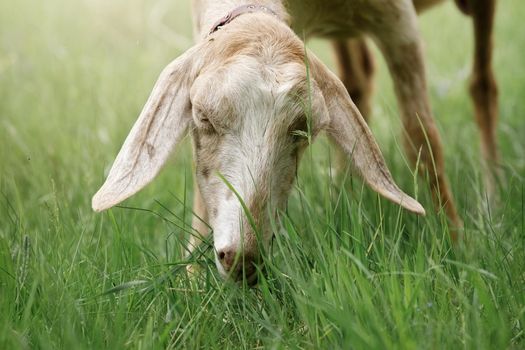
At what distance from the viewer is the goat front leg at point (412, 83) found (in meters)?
3.89

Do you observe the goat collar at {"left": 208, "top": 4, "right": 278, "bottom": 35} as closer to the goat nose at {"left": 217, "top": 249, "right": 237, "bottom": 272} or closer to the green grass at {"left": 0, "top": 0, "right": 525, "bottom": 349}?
the green grass at {"left": 0, "top": 0, "right": 525, "bottom": 349}

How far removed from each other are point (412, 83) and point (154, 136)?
1504 millimetres

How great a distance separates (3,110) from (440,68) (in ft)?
10.6

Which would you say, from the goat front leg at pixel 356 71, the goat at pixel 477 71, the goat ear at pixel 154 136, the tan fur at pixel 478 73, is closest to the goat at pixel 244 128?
the goat ear at pixel 154 136

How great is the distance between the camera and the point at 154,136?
2.89m

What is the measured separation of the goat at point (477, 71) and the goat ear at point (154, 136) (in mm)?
2329

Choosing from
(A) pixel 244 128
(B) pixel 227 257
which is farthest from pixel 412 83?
(B) pixel 227 257

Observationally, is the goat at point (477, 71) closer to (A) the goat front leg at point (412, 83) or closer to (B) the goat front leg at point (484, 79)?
(B) the goat front leg at point (484, 79)

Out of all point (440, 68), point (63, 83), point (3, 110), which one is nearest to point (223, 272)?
point (3, 110)

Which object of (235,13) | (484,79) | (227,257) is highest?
(235,13)

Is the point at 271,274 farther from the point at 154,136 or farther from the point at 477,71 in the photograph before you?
the point at 477,71

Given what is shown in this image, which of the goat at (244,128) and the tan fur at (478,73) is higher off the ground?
the goat at (244,128)

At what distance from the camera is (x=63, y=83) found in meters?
6.15

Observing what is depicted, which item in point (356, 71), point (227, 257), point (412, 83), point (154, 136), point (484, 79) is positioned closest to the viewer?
point (227, 257)
